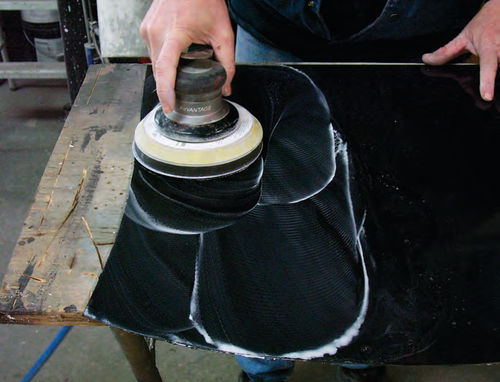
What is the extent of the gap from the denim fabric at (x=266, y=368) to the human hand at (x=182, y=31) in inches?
32.7

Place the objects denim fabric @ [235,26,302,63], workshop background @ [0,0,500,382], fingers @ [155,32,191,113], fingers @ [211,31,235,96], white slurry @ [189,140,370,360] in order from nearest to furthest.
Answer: white slurry @ [189,140,370,360], fingers @ [155,32,191,113], fingers @ [211,31,235,96], denim fabric @ [235,26,302,63], workshop background @ [0,0,500,382]

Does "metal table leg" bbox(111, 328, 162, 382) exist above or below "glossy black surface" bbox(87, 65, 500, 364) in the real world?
below

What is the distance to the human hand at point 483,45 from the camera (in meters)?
1.14

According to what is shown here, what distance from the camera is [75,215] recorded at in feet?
2.70

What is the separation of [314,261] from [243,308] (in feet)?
0.47

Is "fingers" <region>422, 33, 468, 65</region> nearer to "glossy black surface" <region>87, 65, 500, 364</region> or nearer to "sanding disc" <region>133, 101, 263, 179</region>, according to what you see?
"glossy black surface" <region>87, 65, 500, 364</region>

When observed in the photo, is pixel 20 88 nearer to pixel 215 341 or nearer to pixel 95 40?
pixel 95 40

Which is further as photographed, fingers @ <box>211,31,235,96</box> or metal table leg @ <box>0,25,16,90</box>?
metal table leg @ <box>0,25,16,90</box>

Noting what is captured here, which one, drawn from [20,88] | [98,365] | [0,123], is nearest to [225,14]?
[98,365]

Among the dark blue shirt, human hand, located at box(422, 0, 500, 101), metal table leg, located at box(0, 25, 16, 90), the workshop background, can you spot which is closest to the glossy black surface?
human hand, located at box(422, 0, 500, 101)

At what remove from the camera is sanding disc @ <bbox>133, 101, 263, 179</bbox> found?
853 mm

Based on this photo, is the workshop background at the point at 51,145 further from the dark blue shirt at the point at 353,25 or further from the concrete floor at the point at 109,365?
the dark blue shirt at the point at 353,25

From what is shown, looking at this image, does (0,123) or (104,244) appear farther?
(0,123)

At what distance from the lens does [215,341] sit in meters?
0.63
